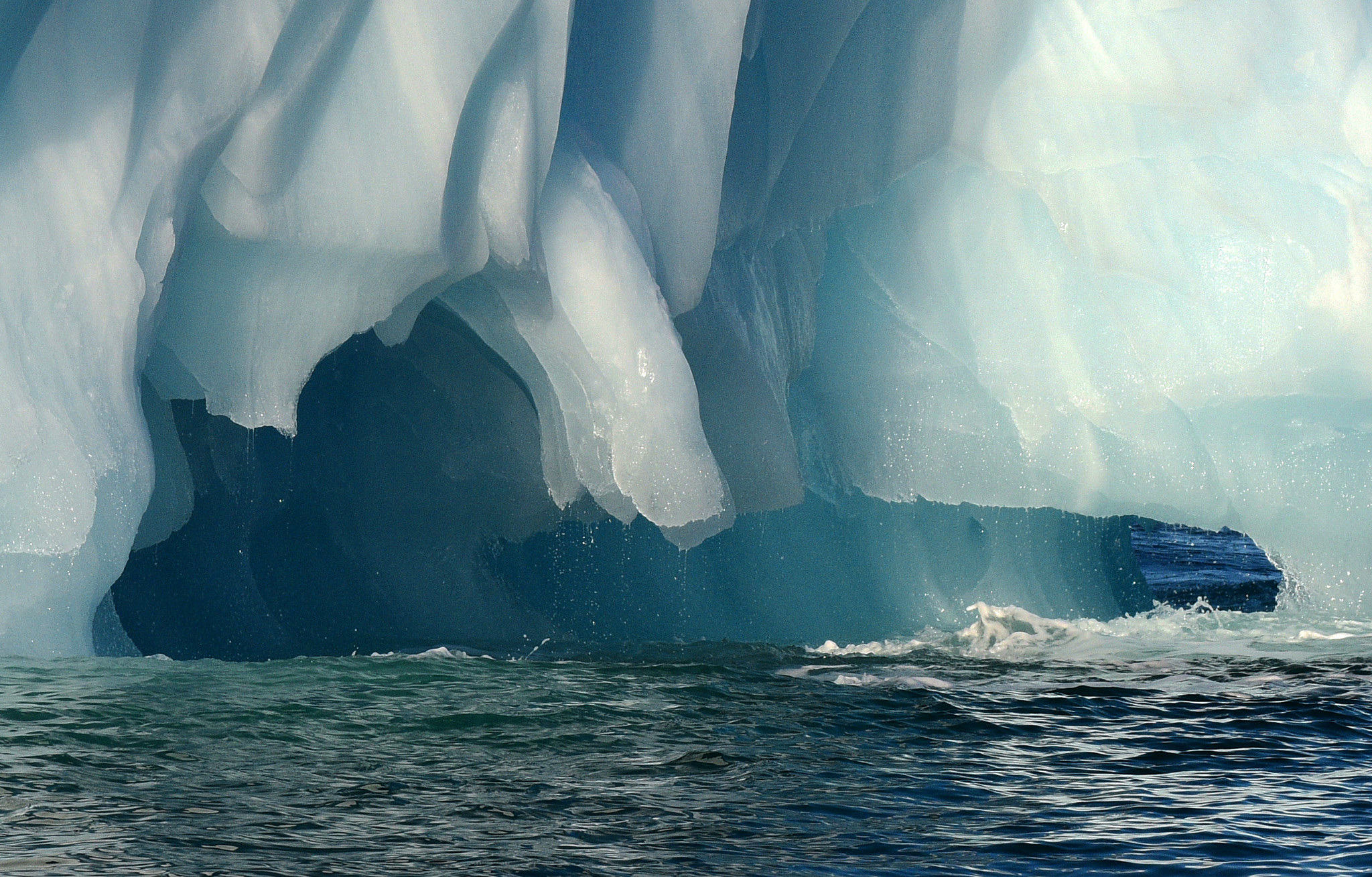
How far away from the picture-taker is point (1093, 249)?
9062mm

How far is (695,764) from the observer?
228 inches

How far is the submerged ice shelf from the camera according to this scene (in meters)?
7.24

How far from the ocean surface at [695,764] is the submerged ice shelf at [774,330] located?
106 centimetres

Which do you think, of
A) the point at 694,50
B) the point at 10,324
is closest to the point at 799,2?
the point at 694,50

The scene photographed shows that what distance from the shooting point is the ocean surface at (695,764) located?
4.66 metres

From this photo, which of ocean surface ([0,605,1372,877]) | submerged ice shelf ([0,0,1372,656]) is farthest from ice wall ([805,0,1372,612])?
ocean surface ([0,605,1372,877])

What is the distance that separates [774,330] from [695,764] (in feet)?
12.2

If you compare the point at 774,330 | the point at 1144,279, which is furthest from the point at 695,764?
the point at 1144,279

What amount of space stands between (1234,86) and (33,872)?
734cm

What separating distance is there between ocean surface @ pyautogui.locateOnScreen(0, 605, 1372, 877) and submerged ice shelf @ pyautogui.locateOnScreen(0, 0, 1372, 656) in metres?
1.06

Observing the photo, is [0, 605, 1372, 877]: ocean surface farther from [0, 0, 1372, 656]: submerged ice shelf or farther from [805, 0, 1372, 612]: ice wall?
[805, 0, 1372, 612]: ice wall

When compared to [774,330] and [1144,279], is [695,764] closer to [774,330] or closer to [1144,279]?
[774,330]

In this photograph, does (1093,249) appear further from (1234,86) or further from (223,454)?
(223,454)

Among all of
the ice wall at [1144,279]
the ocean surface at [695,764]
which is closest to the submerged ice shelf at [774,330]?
the ice wall at [1144,279]
